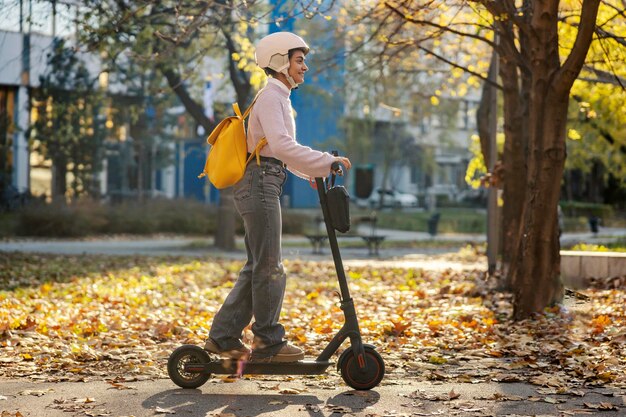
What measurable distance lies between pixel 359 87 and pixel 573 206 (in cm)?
1082

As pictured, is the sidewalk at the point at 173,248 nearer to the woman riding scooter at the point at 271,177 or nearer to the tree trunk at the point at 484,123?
the tree trunk at the point at 484,123

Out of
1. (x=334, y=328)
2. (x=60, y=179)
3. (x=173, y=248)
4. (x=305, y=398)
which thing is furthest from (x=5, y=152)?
(x=305, y=398)

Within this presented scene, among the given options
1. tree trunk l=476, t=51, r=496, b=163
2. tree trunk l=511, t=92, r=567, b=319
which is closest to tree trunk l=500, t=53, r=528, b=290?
tree trunk l=476, t=51, r=496, b=163

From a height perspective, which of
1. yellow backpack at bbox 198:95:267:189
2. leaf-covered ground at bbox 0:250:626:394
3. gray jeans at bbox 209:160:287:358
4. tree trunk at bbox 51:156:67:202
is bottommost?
leaf-covered ground at bbox 0:250:626:394

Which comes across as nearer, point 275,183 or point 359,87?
point 275,183

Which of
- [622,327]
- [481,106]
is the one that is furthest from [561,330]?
[481,106]

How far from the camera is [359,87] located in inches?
2089

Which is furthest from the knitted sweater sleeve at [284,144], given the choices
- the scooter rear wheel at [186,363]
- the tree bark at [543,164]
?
the tree bark at [543,164]

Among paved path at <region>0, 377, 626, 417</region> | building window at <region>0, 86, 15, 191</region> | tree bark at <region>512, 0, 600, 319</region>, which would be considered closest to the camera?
paved path at <region>0, 377, 626, 417</region>

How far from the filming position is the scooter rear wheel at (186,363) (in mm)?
6816

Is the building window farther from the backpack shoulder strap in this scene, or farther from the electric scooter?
the backpack shoulder strap

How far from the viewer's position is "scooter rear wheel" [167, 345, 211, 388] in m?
6.82

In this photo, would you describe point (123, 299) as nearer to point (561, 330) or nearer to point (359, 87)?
point (561, 330)

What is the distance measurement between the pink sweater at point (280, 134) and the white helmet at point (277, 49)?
91mm
